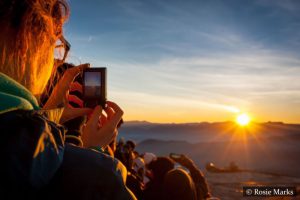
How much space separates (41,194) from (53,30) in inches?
23.1

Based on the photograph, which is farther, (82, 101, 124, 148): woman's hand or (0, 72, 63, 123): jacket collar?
(82, 101, 124, 148): woman's hand

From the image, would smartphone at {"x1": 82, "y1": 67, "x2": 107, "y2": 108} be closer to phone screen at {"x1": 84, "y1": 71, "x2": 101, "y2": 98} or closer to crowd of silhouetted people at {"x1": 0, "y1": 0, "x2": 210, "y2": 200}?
phone screen at {"x1": 84, "y1": 71, "x2": 101, "y2": 98}

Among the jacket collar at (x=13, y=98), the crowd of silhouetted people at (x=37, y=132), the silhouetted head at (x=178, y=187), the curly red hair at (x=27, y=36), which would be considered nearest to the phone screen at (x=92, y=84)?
the crowd of silhouetted people at (x=37, y=132)

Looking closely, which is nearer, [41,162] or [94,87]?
[41,162]

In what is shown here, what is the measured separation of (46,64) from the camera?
116cm

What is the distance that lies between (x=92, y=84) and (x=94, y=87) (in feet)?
0.09

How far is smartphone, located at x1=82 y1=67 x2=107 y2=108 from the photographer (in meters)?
1.72

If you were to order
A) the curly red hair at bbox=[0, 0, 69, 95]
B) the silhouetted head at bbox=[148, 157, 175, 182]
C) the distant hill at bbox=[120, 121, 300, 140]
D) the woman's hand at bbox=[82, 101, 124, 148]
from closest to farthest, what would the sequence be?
1. the curly red hair at bbox=[0, 0, 69, 95]
2. the woman's hand at bbox=[82, 101, 124, 148]
3. the silhouetted head at bbox=[148, 157, 175, 182]
4. the distant hill at bbox=[120, 121, 300, 140]

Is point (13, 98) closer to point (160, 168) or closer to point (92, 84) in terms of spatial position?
point (92, 84)

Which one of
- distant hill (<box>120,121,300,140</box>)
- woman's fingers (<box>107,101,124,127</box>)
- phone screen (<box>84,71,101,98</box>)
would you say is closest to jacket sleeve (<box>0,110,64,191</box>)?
woman's fingers (<box>107,101,124,127</box>)

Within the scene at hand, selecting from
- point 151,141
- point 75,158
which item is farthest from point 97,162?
point 151,141

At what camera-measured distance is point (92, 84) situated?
1795mm

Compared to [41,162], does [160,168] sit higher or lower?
lower

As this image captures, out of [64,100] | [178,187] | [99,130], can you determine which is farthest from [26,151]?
[178,187]
